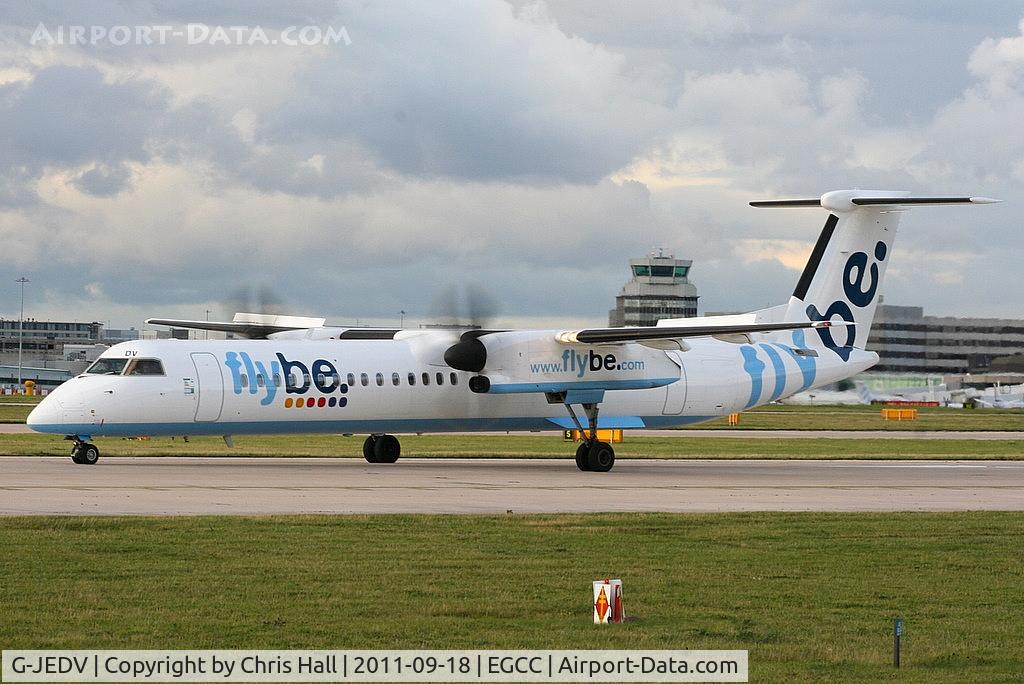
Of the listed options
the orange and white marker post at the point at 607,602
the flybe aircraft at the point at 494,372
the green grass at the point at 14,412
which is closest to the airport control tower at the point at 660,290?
the green grass at the point at 14,412

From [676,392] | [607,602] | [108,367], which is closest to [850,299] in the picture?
[676,392]

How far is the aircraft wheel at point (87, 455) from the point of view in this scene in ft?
97.1

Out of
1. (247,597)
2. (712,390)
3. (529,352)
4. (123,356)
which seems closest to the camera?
(247,597)

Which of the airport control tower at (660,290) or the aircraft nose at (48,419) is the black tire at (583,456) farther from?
the airport control tower at (660,290)

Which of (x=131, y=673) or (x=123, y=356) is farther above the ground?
(x=123, y=356)

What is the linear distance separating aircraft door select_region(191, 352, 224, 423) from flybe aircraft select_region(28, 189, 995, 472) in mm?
28

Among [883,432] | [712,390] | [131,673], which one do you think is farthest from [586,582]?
[883,432]

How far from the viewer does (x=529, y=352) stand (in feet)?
106

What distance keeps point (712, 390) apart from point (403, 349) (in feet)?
27.5

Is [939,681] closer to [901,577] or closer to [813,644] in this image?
[813,644]

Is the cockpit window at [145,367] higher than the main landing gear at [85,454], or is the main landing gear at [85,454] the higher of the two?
the cockpit window at [145,367]

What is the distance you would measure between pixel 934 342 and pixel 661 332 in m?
99.8

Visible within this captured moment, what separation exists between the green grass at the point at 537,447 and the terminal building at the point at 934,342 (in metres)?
74.9

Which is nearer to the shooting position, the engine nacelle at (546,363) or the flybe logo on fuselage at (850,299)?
the engine nacelle at (546,363)
